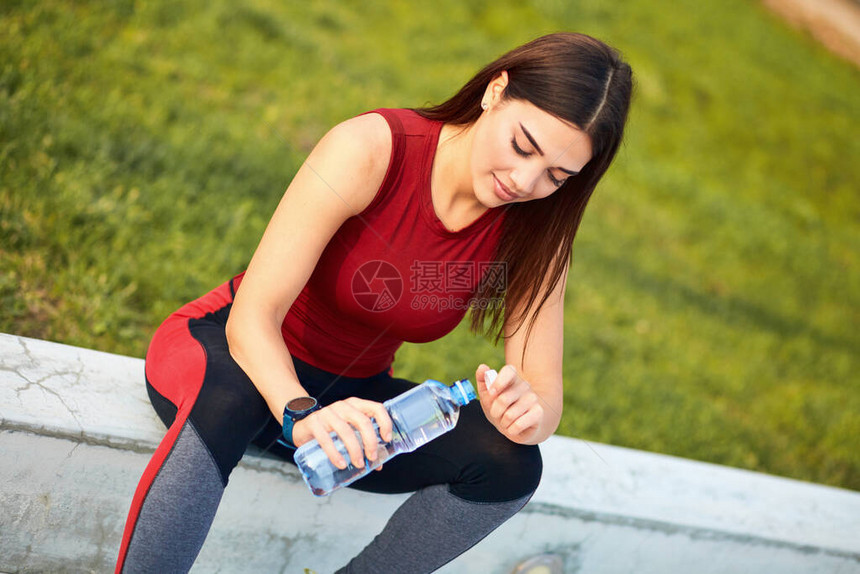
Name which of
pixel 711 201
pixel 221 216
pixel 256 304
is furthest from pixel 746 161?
pixel 256 304

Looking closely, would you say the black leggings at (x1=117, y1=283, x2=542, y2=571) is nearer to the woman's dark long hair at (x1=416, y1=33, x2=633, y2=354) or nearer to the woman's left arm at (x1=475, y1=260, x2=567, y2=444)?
the woman's left arm at (x1=475, y1=260, x2=567, y2=444)

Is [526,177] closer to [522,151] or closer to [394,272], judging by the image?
[522,151]

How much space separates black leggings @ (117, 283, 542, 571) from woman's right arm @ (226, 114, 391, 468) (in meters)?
0.07

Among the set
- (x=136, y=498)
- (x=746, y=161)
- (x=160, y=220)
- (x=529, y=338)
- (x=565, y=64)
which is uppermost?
(x=565, y=64)

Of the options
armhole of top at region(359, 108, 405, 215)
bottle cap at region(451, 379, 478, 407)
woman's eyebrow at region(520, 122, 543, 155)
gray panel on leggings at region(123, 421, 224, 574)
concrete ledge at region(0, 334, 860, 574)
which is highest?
woman's eyebrow at region(520, 122, 543, 155)

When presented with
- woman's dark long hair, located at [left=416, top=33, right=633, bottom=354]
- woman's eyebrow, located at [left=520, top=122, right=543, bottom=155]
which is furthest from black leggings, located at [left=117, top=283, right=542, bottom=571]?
woman's eyebrow, located at [left=520, top=122, right=543, bottom=155]

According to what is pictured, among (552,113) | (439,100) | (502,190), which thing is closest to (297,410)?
(502,190)

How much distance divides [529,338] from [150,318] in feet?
4.78

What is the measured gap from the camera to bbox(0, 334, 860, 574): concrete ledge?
1.77 meters

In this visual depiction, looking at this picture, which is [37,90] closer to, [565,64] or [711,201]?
[565,64]

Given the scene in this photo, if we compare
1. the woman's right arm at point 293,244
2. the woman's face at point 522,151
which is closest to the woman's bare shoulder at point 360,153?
the woman's right arm at point 293,244

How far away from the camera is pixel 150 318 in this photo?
2766 mm

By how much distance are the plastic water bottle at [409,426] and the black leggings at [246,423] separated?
0.22 feet

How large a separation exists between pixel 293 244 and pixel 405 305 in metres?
0.31
